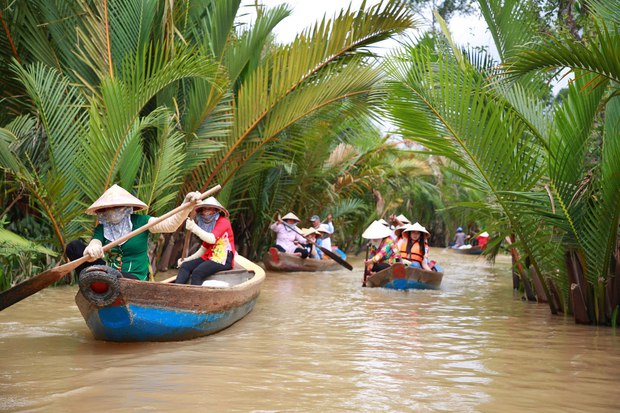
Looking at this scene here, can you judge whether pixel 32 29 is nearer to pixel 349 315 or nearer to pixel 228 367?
pixel 349 315

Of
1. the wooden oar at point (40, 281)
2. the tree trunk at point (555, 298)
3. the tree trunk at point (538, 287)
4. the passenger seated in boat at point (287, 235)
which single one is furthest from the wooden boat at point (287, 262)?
the wooden oar at point (40, 281)

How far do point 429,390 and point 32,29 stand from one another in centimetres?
852

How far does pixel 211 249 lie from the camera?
8.63m

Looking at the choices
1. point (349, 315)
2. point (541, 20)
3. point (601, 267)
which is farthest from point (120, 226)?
point (541, 20)

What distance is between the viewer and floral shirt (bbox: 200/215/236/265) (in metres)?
8.52

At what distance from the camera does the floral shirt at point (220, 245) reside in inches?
336

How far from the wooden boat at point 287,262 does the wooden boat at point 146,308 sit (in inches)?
364

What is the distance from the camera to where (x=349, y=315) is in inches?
360

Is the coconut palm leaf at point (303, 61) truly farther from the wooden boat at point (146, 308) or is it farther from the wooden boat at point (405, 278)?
the wooden boat at point (146, 308)

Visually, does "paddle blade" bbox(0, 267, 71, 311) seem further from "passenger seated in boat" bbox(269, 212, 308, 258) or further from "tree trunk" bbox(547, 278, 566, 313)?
"passenger seated in boat" bbox(269, 212, 308, 258)

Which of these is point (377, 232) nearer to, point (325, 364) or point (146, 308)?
point (146, 308)

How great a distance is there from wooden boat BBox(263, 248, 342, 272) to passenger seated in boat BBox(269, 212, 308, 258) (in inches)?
11.0

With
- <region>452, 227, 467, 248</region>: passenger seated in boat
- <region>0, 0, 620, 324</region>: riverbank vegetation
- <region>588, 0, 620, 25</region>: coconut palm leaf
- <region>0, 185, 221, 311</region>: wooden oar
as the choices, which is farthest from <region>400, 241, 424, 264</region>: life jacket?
<region>452, 227, 467, 248</region>: passenger seated in boat

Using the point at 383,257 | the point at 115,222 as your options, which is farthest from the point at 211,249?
the point at 383,257
